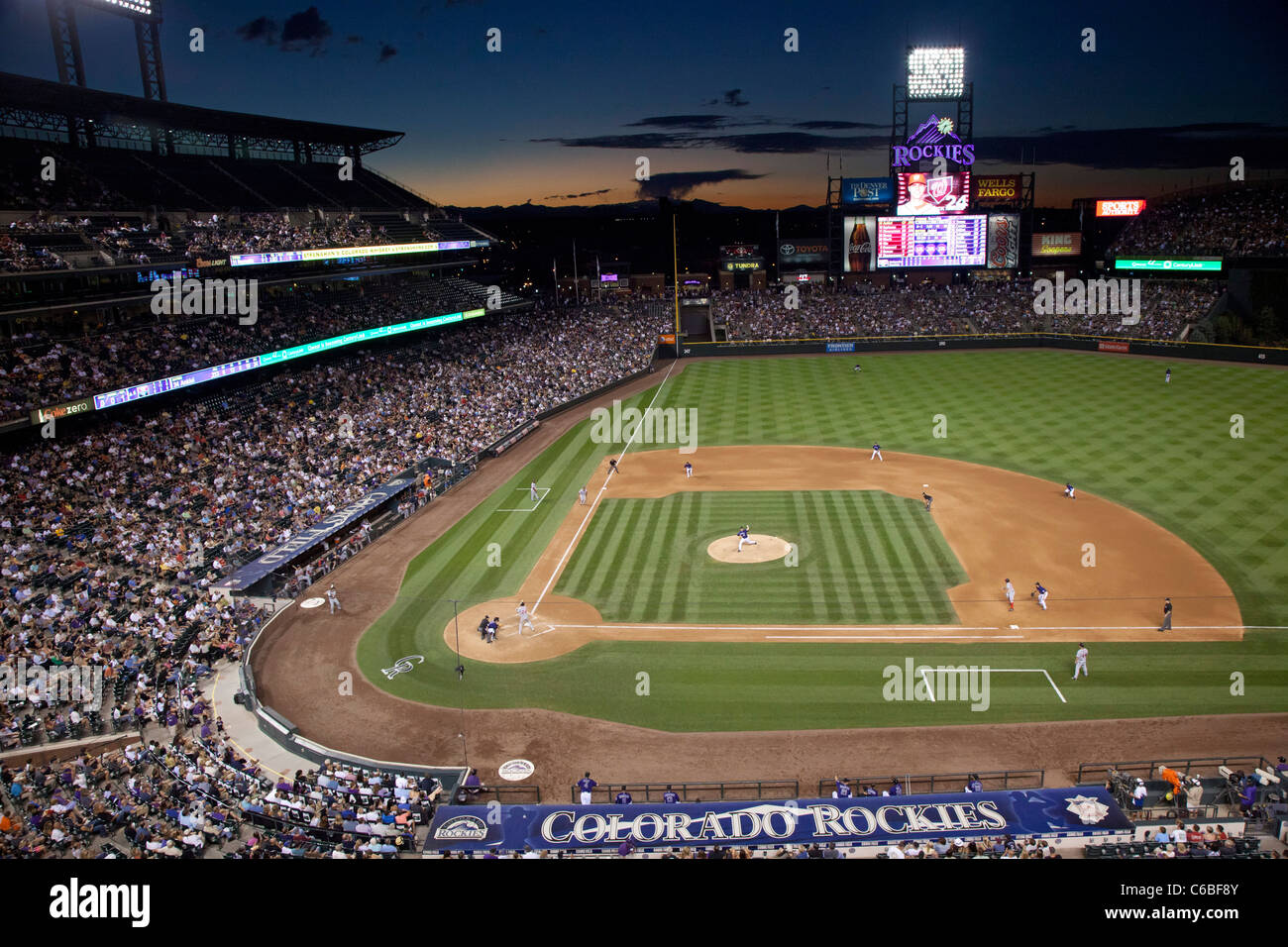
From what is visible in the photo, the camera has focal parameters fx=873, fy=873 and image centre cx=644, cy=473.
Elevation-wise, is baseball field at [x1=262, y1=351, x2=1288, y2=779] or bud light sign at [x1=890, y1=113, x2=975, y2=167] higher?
bud light sign at [x1=890, y1=113, x2=975, y2=167]

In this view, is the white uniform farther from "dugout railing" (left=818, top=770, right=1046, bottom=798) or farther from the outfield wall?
the outfield wall

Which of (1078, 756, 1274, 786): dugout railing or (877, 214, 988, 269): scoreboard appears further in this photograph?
(877, 214, 988, 269): scoreboard

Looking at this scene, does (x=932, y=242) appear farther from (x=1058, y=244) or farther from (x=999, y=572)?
(x=999, y=572)

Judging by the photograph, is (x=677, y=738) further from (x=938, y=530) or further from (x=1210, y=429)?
(x=1210, y=429)

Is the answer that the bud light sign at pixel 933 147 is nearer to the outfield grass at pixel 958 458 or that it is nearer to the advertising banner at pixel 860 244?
the advertising banner at pixel 860 244

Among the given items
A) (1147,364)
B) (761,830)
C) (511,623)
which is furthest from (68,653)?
(1147,364)

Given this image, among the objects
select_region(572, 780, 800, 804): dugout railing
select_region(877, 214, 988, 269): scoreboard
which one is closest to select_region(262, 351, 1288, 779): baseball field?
select_region(572, 780, 800, 804): dugout railing

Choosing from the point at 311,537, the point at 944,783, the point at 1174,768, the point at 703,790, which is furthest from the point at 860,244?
the point at 703,790
